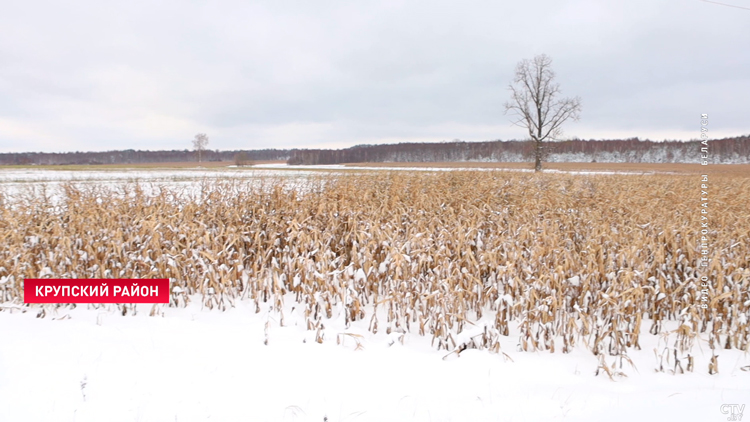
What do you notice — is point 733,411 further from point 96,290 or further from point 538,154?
point 538,154

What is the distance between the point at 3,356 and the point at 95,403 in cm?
132

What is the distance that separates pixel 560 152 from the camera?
259 ft

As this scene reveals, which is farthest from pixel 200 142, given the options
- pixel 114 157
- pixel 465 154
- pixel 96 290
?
pixel 96 290

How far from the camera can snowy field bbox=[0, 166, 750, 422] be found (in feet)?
9.77

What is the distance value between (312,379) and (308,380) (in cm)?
4

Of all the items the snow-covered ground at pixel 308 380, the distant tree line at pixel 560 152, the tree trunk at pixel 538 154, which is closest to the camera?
the snow-covered ground at pixel 308 380

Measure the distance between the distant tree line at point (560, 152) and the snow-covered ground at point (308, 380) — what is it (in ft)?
122

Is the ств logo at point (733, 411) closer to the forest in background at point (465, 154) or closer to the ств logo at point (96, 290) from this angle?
the ств logo at point (96, 290)

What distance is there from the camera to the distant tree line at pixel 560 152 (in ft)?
208

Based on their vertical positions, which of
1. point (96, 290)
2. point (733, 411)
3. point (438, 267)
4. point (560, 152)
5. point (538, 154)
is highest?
point (560, 152)

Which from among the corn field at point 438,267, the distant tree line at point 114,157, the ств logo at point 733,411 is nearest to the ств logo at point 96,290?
the corn field at point 438,267

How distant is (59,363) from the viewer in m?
3.40

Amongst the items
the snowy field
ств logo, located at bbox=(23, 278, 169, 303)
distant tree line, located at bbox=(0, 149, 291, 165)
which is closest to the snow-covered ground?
the snowy field

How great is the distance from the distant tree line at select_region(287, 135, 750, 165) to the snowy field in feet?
122
